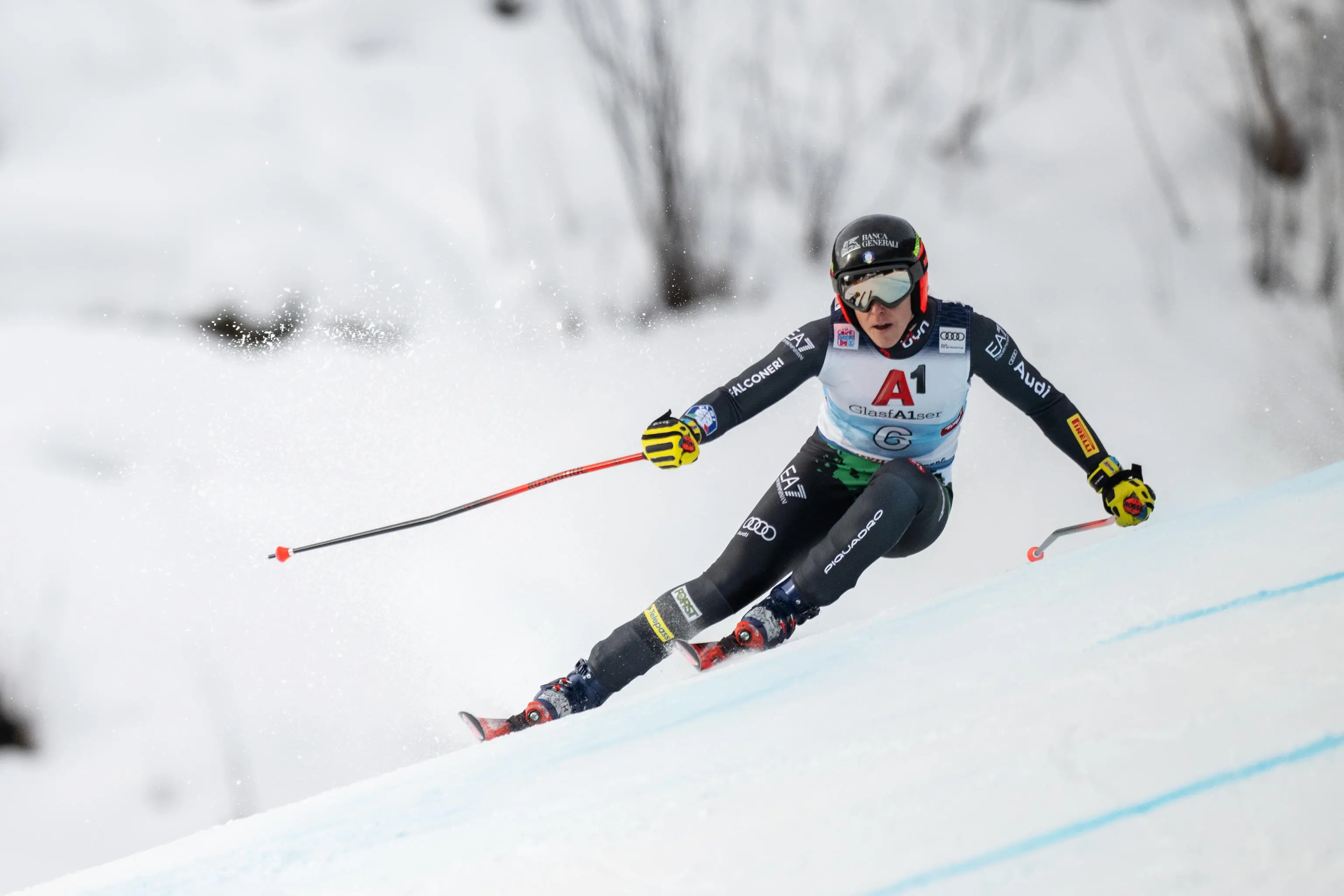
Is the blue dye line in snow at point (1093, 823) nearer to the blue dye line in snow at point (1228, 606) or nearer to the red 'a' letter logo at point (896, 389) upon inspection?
the blue dye line in snow at point (1228, 606)

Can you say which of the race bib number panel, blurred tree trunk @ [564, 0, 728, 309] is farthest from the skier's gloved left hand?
blurred tree trunk @ [564, 0, 728, 309]

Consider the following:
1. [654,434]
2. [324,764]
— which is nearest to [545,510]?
[324,764]

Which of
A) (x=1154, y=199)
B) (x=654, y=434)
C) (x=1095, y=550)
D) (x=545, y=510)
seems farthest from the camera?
(x=1154, y=199)

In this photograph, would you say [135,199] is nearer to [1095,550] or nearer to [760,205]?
[760,205]

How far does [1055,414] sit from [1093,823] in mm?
1696

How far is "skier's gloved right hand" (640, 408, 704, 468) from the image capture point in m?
2.27

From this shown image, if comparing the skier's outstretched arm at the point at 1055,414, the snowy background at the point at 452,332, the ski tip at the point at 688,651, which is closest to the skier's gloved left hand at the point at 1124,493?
the skier's outstretched arm at the point at 1055,414

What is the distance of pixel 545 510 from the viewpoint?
5598 mm

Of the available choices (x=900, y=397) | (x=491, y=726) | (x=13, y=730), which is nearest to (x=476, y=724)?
(x=491, y=726)

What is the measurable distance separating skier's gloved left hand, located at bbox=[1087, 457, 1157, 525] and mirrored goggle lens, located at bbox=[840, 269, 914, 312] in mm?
A: 702

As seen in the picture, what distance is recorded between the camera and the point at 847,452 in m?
2.38

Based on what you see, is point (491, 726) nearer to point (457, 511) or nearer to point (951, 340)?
point (457, 511)

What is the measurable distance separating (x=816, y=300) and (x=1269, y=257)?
346 cm

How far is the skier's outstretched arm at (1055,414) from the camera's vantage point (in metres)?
2.31
